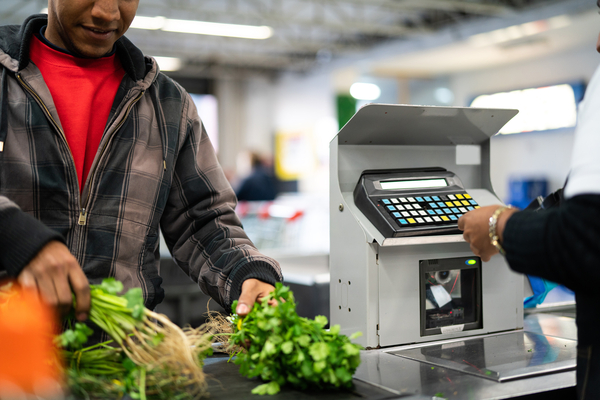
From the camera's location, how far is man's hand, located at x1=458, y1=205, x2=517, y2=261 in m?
0.96

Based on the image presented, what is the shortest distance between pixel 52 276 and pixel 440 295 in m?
0.93

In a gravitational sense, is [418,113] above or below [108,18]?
below

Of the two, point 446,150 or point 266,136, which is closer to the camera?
point 446,150

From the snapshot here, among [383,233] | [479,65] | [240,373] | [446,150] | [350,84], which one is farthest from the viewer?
[479,65]

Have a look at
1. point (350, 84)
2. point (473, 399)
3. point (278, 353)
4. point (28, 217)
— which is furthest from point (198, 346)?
point (350, 84)

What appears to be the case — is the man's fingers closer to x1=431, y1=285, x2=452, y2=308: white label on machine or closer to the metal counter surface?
the metal counter surface

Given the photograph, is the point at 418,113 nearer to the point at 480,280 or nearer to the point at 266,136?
the point at 480,280

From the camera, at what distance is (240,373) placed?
44.9 inches

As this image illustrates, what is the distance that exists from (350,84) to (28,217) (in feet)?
25.0

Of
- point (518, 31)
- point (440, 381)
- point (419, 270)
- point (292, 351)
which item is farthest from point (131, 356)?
point (518, 31)

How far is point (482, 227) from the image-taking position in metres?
1.01

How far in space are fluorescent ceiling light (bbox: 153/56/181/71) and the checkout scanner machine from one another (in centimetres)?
954

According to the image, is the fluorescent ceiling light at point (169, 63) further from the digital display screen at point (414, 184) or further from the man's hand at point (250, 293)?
the man's hand at point (250, 293)

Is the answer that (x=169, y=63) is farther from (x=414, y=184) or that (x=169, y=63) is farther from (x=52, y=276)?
(x=52, y=276)
